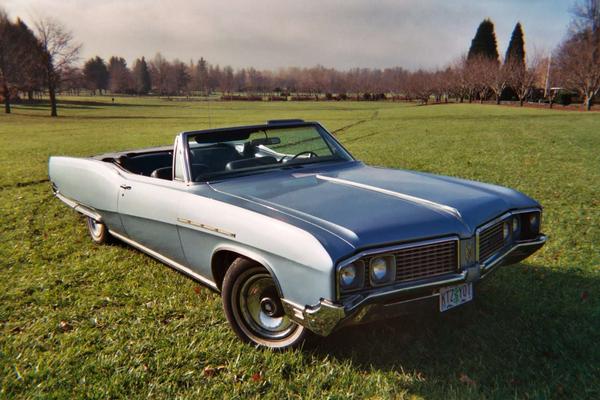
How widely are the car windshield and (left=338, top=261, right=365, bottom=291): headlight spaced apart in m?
1.59

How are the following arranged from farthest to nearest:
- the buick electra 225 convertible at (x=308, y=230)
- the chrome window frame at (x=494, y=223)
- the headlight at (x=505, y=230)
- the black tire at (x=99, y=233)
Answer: the black tire at (x=99, y=233), the headlight at (x=505, y=230), the chrome window frame at (x=494, y=223), the buick electra 225 convertible at (x=308, y=230)

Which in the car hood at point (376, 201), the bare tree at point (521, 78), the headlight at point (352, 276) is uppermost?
the bare tree at point (521, 78)

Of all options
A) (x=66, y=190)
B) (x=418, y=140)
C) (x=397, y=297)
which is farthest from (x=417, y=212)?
(x=418, y=140)

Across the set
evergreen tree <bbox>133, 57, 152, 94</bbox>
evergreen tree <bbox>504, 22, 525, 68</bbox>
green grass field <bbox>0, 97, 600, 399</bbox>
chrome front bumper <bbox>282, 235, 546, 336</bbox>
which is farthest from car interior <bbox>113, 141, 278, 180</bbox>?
evergreen tree <bbox>133, 57, 152, 94</bbox>

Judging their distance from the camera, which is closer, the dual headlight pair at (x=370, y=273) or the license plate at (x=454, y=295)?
the dual headlight pair at (x=370, y=273)

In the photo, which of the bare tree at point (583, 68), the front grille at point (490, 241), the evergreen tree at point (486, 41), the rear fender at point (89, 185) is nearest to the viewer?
the front grille at point (490, 241)

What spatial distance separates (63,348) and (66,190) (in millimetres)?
2890

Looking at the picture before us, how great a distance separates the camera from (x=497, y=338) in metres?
3.04

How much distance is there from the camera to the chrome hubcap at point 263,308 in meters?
2.81

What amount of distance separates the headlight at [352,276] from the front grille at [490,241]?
841mm

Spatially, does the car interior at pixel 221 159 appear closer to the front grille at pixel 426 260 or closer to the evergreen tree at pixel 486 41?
the front grille at pixel 426 260

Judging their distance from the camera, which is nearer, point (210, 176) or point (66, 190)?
point (210, 176)

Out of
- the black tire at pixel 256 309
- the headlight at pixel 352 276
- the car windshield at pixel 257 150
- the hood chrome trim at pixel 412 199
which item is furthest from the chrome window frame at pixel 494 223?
the car windshield at pixel 257 150

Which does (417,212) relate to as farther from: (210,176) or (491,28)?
(491,28)
